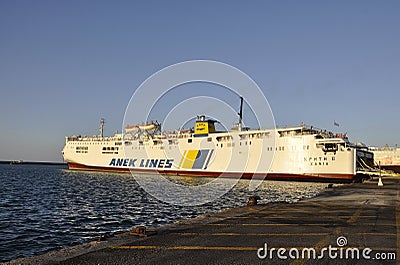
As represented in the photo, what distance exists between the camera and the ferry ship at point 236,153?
5231 centimetres

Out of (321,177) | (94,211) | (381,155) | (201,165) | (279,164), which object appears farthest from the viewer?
(381,155)

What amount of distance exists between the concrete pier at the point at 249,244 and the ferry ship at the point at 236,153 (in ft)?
142

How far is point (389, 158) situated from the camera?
77.5m

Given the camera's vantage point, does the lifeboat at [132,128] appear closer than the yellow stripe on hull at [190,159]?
No

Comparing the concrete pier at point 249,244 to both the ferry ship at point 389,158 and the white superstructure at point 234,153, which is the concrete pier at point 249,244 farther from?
the ferry ship at point 389,158

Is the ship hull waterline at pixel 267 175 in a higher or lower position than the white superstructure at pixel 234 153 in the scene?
lower

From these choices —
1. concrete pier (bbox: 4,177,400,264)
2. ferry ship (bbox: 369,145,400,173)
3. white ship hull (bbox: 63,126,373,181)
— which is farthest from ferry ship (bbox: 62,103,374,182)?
concrete pier (bbox: 4,177,400,264)

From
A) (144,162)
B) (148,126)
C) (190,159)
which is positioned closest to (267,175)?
(190,159)

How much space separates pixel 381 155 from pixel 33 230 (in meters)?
81.5

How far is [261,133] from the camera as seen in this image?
5844 cm

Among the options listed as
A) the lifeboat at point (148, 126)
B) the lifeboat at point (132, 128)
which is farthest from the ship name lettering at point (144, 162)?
the lifeboat at point (148, 126)

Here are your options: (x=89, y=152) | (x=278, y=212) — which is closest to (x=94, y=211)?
(x=278, y=212)

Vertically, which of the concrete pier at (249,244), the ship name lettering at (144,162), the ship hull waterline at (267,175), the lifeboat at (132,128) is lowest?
the ship hull waterline at (267,175)

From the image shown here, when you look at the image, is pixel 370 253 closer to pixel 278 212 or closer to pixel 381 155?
pixel 278 212
